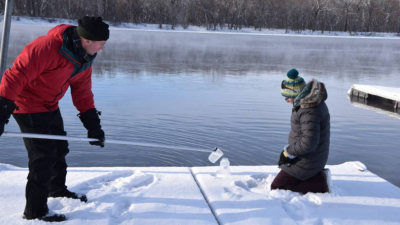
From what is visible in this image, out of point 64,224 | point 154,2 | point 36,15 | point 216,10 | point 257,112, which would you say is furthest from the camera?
point 216,10

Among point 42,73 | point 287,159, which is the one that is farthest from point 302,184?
point 42,73

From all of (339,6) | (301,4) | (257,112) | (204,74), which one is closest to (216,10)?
(301,4)

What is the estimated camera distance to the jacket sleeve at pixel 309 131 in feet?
11.6

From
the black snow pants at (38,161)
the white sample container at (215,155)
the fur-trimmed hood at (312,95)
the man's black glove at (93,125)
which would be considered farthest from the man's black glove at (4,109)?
the fur-trimmed hood at (312,95)

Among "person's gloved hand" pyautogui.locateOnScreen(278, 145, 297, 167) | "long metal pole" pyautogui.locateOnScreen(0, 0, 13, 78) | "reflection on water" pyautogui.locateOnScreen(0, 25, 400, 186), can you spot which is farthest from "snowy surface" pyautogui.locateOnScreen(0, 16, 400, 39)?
"person's gloved hand" pyautogui.locateOnScreen(278, 145, 297, 167)

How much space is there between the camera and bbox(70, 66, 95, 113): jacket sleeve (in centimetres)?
344

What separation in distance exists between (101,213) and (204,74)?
418 inches

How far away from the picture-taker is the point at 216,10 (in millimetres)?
59469

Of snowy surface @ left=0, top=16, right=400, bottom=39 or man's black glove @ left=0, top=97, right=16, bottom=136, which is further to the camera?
snowy surface @ left=0, top=16, right=400, bottom=39

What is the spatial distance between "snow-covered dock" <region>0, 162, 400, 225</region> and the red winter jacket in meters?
0.78

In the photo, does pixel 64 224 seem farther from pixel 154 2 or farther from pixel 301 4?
pixel 301 4

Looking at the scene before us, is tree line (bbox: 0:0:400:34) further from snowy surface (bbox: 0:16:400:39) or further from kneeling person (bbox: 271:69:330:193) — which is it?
kneeling person (bbox: 271:69:330:193)

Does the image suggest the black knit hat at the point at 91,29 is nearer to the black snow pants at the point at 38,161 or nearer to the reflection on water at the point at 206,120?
the black snow pants at the point at 38,161

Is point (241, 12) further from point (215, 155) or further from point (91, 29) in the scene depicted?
point (91, 29)
